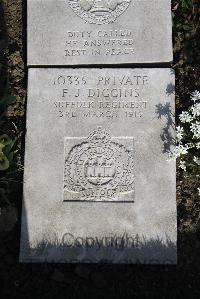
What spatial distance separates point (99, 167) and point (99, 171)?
0.12 ft

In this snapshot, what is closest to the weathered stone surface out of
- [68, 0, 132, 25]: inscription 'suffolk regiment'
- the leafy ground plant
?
the leafy ground plant

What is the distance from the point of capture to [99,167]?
12.8 ft

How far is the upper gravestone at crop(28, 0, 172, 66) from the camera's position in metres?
4.05

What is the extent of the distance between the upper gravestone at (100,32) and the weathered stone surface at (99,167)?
0.14m

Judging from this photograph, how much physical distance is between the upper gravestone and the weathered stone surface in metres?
0.14

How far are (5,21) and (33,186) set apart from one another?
1790 mm

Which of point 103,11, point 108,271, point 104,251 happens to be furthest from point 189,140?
point 103,11

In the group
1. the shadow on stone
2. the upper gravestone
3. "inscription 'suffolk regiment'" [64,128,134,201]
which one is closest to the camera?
the shadow on stone

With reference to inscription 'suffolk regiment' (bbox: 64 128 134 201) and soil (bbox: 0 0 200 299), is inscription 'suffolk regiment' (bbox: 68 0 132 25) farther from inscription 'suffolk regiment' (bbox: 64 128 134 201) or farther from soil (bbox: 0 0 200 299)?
inscription 'suffolk regiment' (bbox: 64 128 134 201)

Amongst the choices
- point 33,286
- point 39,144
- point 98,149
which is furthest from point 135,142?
point 33,286

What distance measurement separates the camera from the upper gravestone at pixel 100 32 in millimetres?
4051

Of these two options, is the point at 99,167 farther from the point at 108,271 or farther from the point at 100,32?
the point at 100,32

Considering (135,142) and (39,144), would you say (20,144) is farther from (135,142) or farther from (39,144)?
(135,142)

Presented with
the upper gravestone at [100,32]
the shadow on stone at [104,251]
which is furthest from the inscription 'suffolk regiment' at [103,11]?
the shadow on stone at [104,251]
